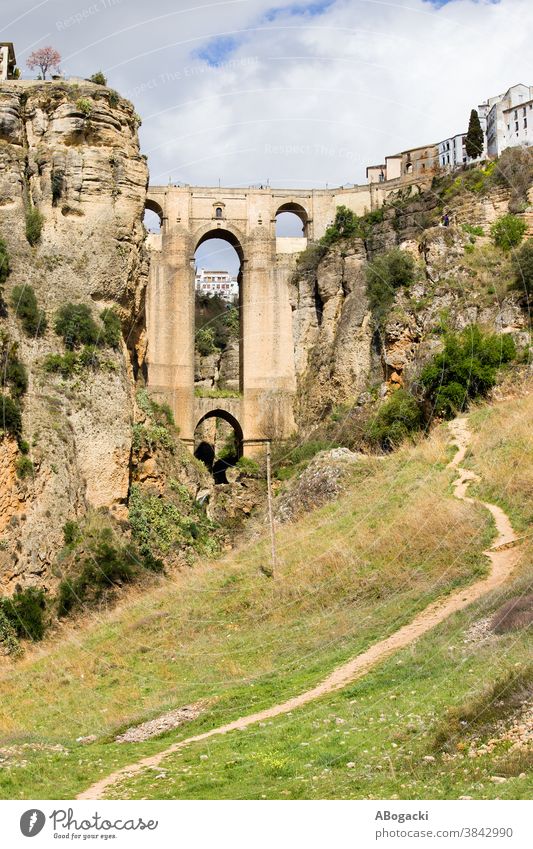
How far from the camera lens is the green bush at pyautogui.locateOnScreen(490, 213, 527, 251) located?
4688 centimetres

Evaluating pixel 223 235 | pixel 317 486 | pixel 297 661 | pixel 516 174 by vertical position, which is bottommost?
pixel 297 661

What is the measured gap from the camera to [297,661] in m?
18.8

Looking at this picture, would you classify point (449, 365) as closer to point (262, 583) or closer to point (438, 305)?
point (438, 305)

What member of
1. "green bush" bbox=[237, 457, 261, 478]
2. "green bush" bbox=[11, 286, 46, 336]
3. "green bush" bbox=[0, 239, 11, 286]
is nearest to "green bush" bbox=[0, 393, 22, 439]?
"green bush" bbox=[11, 286, 46, 336]

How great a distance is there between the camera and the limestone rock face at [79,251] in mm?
31594

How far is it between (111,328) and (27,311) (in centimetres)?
288

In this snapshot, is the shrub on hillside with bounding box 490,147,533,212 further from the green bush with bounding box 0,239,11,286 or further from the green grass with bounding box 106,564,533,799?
the green grass with bounding box 106,564,533,799

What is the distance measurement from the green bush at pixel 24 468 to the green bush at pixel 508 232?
85.1 ft

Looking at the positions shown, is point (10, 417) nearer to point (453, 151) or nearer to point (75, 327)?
point (75, 327)

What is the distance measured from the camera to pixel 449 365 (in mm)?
38625

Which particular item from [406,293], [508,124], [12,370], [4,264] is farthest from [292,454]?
[508,124]

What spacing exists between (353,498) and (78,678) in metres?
10.5

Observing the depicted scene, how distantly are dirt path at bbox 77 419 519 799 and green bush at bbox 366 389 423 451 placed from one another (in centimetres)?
1295

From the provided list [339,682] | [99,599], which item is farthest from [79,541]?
[339,682]
